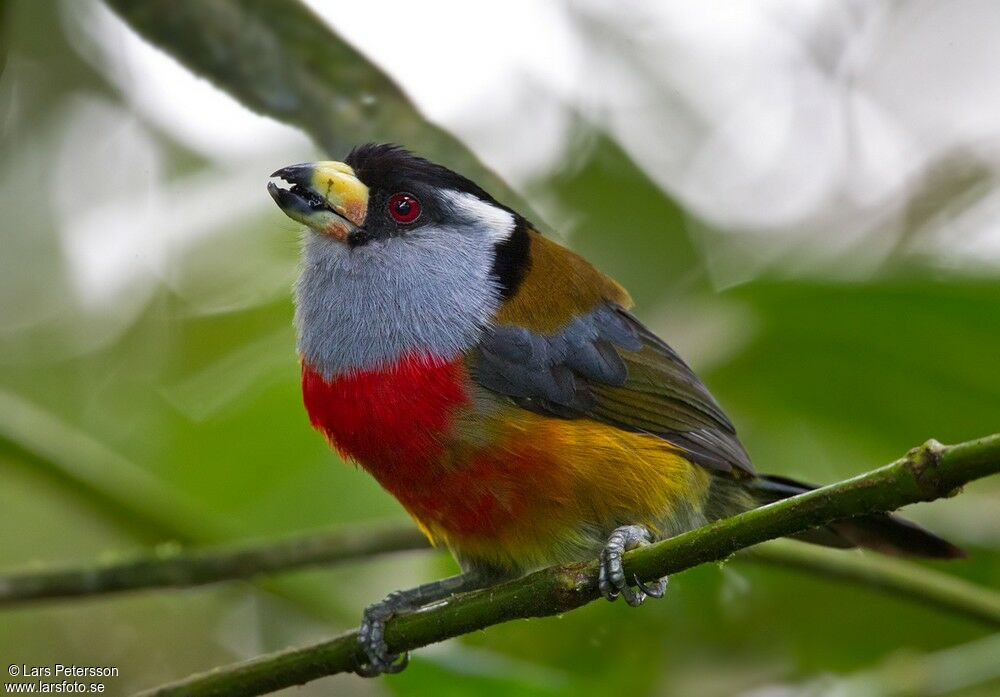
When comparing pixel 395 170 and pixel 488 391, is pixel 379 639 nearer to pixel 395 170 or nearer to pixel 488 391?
pixel 488 391

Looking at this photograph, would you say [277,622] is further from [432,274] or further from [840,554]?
[840,554]

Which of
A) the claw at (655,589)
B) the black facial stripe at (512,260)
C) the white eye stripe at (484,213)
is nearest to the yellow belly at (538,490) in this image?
the claw at (655,589)

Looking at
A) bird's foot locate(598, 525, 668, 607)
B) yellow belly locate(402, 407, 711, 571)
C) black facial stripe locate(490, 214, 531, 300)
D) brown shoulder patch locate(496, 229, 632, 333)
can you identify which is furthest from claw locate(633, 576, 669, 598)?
black facial stripe locate(490, 214, 531, 300)

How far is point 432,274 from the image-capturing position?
3.17 meters

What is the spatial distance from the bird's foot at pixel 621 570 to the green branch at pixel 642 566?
2.5 inches

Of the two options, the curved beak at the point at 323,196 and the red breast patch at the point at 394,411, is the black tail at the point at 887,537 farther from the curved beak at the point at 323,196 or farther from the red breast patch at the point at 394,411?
the curved beak at the point at 323,196

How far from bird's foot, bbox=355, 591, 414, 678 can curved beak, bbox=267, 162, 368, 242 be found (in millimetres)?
943

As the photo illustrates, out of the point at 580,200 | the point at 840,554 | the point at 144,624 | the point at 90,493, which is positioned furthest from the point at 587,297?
the point at 144,624

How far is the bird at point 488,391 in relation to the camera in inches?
112

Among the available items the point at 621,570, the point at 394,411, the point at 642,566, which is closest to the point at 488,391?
the point at 394,411

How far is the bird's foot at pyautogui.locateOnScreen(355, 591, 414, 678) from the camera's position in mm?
2637

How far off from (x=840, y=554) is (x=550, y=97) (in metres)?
3.26

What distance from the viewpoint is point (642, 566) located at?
6.56 feet

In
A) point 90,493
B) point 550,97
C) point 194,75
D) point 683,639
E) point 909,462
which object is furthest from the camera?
point 550,97
